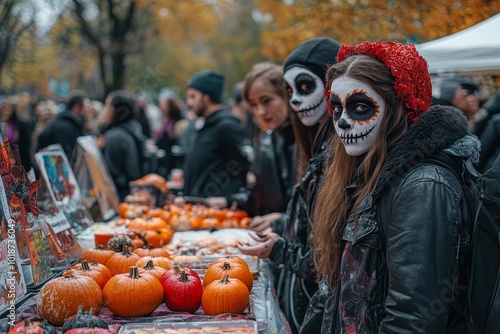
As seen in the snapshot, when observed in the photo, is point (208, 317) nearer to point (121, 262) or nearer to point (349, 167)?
point (121, 262)

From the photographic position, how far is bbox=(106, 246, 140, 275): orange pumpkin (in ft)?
10.1

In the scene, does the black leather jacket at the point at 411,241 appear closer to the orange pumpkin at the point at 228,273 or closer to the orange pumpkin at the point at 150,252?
the orange pumpkin at the point at 228,273

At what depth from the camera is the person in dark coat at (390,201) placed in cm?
185

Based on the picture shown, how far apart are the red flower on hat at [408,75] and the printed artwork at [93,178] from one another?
3499 millimetres

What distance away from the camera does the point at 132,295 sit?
8.32 ft

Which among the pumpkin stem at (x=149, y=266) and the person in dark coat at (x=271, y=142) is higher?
the person in dark coat at (x=271, y=142)

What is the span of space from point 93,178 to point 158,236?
1539 millimetres

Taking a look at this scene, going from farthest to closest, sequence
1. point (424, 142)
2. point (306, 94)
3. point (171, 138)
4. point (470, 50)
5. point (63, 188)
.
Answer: point (171, 138), point (470, 50), point (63, 188), point (306, 94), point (424, 142)

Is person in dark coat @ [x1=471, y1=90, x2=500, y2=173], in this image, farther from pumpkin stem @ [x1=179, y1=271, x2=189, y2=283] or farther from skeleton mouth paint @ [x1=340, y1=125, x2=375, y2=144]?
pumpkin stem @ [x1=179, y1=271, x2=189, y2=283]

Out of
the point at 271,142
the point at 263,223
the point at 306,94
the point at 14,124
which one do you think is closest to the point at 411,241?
the point at 306,94

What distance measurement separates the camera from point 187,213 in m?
4.92

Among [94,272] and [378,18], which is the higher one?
[378,18]

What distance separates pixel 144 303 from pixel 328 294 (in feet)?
2.83

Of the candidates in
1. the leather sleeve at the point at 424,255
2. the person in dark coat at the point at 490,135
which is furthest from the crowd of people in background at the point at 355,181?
the person in dark coat at the point at 490,135
